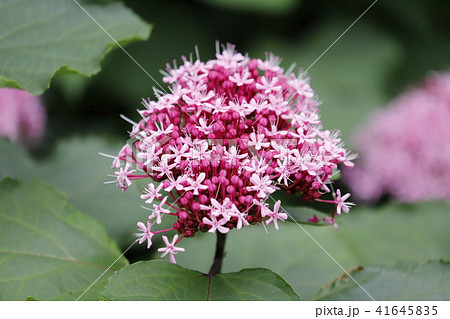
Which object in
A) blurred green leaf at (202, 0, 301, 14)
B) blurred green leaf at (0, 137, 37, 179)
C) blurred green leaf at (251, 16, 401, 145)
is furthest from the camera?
blurred green leaf at (251, 16, 401, 145)

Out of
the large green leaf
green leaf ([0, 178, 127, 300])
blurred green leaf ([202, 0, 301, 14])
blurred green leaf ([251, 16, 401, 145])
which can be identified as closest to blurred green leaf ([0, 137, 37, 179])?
green leaf ([0, 178, 127, 300])

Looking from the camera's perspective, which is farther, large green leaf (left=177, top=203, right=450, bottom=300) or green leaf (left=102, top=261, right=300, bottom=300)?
large green leaf (left=177, top=203, right=450, bottom=300)

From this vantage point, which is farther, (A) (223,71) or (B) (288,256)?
(B) (288,256)

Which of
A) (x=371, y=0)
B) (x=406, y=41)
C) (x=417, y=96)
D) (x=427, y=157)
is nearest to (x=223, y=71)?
(x=427, y=157)

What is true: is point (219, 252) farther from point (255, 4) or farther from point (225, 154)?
point (255, 4)

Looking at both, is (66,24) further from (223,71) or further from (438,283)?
(438,283)

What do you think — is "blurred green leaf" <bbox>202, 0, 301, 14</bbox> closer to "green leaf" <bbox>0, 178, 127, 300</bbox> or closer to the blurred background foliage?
the blurred background foliage

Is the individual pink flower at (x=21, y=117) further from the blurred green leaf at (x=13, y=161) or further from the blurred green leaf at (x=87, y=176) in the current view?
the blurred green leaf at (x=13, y=161)

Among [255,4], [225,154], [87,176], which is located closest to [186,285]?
[225,154]
